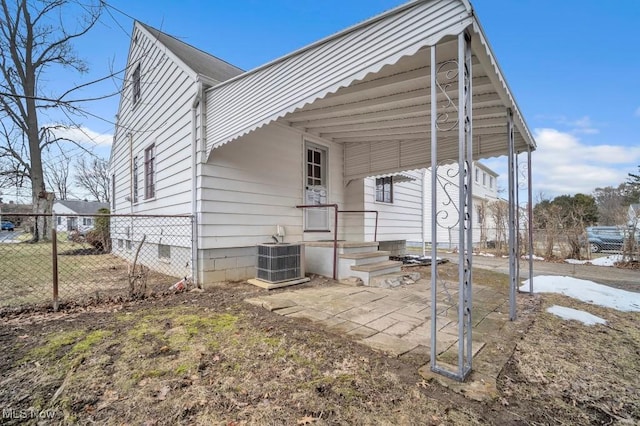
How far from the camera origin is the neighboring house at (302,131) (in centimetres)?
273

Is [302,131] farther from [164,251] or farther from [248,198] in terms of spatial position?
[164,251]

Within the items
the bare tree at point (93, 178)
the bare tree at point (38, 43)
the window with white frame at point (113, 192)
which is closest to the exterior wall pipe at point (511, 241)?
the bare tree at point (38, 43)

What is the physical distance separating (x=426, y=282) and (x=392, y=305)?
2091 mm

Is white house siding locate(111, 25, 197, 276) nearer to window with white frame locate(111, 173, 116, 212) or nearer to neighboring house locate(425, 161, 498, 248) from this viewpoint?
window with white frame locate(111, 173, 116, 212)

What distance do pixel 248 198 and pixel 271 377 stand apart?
4.02 m

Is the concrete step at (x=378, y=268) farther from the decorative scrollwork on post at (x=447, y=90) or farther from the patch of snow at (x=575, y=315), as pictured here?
the decorative scrollwork on post at (x=447, y=90)

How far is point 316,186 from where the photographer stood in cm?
721

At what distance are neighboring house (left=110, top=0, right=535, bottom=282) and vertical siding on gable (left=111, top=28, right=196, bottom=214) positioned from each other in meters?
0.04

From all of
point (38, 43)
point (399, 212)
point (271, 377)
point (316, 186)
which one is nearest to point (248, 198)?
point (316, 186)

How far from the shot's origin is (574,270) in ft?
25.1

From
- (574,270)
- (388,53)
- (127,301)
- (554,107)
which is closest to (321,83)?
(388,53)

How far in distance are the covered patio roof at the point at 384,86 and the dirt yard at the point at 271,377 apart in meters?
2.06

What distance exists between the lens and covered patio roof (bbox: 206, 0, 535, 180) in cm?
235

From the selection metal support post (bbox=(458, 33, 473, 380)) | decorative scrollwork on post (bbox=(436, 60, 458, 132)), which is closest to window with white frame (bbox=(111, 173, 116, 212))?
decorative scrollwork on post (bbox=(436, 60, 458, 132))
